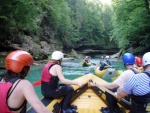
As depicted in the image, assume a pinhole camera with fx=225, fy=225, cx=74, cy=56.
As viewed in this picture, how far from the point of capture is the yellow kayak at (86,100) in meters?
4.24

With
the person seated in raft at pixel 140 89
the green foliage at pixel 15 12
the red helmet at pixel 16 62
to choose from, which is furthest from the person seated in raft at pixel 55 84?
the green foliage at pixel 15 12

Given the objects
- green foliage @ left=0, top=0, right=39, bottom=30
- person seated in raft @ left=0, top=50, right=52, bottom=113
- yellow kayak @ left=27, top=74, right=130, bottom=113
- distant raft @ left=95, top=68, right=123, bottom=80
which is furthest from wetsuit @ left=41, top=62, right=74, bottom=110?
green foliage @ left=0, top=0, right=39, bottom=30

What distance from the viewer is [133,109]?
10.0 feet

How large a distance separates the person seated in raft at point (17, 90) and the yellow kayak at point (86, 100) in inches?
68.9

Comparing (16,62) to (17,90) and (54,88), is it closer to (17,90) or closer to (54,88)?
(17,90)

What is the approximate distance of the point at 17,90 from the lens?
1.94 m

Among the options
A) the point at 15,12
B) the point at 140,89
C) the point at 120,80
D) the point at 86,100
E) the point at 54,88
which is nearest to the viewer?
the point at 140,89

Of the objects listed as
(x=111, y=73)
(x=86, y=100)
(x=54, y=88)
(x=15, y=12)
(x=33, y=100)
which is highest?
(x=15, y=12)

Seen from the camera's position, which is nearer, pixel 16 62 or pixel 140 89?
pixel 16 62

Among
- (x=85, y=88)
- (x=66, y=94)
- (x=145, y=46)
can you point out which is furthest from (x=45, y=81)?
(x=145, y=46)

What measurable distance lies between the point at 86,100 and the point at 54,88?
0.91 m

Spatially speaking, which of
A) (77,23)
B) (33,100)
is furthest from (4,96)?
(77,23)

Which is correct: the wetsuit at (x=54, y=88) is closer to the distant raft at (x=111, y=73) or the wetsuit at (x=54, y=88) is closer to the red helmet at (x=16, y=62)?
the red helmet at (x=16, y=62)

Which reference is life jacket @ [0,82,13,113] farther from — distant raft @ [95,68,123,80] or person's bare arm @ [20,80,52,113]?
distant raft @ [95,68,123,80]
